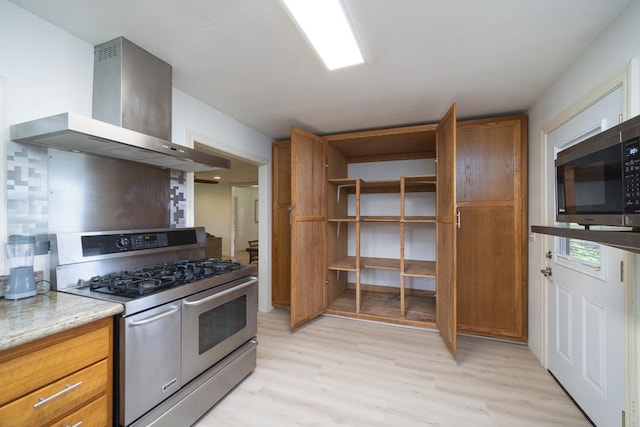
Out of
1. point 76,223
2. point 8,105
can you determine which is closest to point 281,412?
point 76,223

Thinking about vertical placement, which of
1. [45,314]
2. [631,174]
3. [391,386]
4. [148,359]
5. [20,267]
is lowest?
[391,386]

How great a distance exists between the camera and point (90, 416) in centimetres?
113

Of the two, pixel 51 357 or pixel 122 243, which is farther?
pixel 122 243

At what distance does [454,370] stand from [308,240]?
5.94ft

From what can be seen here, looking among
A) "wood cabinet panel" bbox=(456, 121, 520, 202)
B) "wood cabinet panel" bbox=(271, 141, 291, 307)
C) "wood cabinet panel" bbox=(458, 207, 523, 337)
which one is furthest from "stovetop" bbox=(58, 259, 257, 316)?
"wood cabinet panel" bbox=(456, 121, 520, 202)

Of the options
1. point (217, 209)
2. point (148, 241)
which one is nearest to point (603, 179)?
point (148, 241)

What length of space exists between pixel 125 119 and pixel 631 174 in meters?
2.37

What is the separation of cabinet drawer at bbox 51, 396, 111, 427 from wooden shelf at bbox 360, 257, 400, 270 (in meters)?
2.57

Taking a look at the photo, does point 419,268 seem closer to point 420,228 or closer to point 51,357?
point 420,228

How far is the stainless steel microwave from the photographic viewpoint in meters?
0.85

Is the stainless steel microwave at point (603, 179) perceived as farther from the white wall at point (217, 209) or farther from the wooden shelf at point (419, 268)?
the white wall at point (217, 209)

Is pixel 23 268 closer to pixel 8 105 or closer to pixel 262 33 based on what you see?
pixel 8 105

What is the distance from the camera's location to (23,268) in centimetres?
127

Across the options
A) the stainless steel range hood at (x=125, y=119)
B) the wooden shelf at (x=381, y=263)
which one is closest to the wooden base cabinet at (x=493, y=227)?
the wooden shelf at (x=381, y=263)
